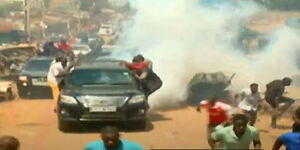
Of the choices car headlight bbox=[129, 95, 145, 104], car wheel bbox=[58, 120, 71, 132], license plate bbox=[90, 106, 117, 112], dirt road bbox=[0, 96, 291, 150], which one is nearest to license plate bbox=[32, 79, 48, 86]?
dirt road bbox=[0, 96, 291, 150]

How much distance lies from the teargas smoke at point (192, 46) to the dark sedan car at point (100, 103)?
14.8 ft

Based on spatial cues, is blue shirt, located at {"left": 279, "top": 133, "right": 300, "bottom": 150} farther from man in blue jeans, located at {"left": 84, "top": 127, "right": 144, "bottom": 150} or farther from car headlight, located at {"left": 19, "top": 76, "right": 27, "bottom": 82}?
car headlight, located at {"left": 19, "top": 76, "right": 27, "bottom": 82}

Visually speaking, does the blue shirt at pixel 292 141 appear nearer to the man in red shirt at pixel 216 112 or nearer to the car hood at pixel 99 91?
the man in red shirt at pixel 216 112

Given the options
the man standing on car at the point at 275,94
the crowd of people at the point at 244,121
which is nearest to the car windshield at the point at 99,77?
the crowd of people at the point at 244,121

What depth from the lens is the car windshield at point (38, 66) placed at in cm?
2343

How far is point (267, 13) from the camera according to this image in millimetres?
68500

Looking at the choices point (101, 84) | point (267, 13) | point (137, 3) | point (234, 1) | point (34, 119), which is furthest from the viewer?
point (267, 13)

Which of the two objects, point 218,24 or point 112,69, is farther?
point 218,24

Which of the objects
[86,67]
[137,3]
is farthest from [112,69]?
[137,3]

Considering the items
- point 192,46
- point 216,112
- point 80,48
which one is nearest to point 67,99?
point 216,112

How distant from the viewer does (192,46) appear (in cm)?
2409

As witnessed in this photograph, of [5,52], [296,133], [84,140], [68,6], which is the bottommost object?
[68,6]

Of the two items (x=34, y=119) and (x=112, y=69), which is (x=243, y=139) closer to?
(x=112, y=69)

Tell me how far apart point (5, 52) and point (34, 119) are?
17948 millimetres
